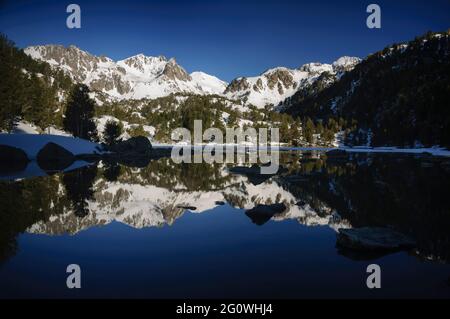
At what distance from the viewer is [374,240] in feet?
39.8

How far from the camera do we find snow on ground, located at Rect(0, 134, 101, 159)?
54.1 meters

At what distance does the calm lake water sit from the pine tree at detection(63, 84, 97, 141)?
219 ft

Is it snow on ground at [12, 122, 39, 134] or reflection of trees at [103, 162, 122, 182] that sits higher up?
snow on ground at [12, 122, 39, 134]

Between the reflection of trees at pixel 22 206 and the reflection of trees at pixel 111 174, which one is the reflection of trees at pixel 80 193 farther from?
the reflection of trees at pixel 111 174

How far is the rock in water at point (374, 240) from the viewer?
1189cm

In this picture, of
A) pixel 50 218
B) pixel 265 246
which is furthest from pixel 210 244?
pixel 50 218

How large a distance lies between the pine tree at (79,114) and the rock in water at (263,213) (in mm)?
80061

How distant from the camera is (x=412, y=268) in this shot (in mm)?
10227

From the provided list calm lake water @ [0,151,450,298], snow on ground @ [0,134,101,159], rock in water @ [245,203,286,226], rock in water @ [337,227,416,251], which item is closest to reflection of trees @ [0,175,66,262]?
calm lake water @ [0,151,450,298]

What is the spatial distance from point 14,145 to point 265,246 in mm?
55390

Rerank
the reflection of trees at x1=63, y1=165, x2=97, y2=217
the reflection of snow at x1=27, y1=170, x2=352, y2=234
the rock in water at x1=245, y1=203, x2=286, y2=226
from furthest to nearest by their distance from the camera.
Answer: the reflection of trees at x1=63, y1=165, x2=97, y2=217, the rock in water at x1=245, y1=203, x2=286, y2=226, the reflection of snow at x1=27, y1=170, x2=352, y2=234

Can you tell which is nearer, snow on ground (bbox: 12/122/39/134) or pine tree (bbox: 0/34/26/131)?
pine tree (bbox: 0/34/26/131)

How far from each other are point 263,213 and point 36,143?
53541 mm

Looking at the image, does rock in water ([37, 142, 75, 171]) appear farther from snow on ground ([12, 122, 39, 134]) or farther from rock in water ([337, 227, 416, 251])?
rock in water ([337, 227, 416, 251])
